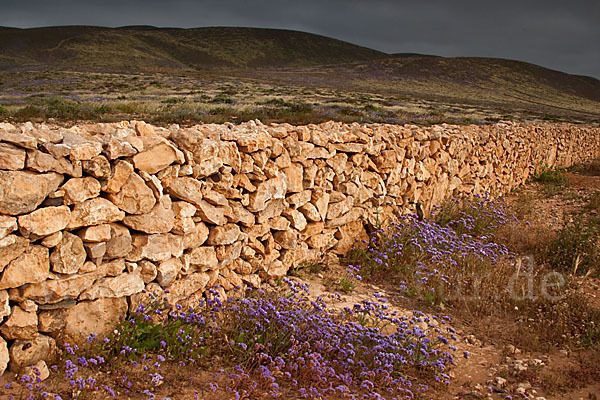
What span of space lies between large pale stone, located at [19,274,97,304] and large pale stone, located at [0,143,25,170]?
722 mm

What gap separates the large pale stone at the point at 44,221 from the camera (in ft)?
9.01

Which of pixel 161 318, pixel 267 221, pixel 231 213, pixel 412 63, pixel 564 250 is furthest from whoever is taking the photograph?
pixel 412 63

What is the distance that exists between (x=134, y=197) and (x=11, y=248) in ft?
2.77

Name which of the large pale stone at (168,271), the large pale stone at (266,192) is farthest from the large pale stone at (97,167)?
the large pale stone at (266,192)

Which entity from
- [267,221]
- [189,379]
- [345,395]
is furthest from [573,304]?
[189,379]

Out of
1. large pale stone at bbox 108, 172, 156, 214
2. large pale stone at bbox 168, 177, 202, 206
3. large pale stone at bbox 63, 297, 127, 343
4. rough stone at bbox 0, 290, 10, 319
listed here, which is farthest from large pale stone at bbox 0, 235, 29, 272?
large pale stone at bbox 168, 177, 202, 206

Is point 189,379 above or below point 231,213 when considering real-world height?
below

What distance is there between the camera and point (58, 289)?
2910mm

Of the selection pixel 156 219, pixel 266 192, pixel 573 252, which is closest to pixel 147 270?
pixel 156 219

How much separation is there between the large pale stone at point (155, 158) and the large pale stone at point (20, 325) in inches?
46.9

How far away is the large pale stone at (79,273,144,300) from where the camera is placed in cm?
311

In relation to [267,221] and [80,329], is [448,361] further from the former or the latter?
[80,329]

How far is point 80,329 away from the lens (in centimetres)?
307

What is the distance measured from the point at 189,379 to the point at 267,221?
1.91 m
